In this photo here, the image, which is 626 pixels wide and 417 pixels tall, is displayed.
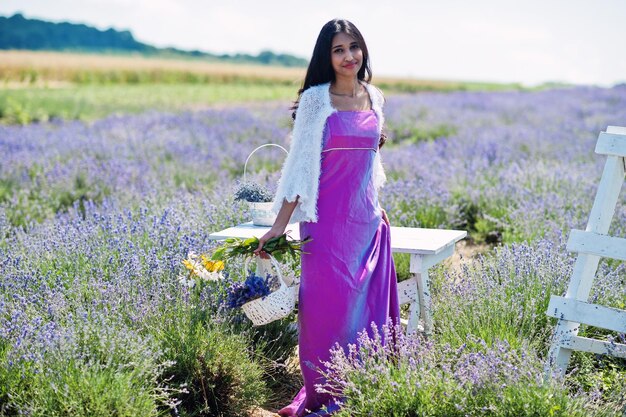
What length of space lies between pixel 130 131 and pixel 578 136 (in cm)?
678

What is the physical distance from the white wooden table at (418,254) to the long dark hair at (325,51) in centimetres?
73

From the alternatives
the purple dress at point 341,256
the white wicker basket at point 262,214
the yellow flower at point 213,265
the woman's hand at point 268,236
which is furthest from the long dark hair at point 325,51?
the yellow flower at point 213,265

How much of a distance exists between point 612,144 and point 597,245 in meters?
0.43

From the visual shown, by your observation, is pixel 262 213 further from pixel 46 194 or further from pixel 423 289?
pixel 46 194

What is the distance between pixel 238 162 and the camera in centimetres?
834

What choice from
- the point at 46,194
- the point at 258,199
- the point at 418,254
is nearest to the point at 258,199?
the point at 258,199

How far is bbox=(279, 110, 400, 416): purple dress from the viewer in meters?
3.14

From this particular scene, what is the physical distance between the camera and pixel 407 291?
142 inches

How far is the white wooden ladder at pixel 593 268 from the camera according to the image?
2.88m

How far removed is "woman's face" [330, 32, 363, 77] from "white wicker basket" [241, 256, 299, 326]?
0.92 m

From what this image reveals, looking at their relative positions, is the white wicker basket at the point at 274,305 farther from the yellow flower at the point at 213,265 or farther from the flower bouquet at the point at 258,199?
the flower bouquet at the point at 258,199

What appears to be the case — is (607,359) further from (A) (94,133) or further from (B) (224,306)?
(A) (94,133)

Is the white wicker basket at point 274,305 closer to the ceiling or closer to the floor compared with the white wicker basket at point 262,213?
closer to the floor

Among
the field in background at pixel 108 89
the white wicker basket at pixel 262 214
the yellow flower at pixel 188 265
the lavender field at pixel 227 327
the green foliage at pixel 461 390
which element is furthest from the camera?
the field in background at pixel 108 89
